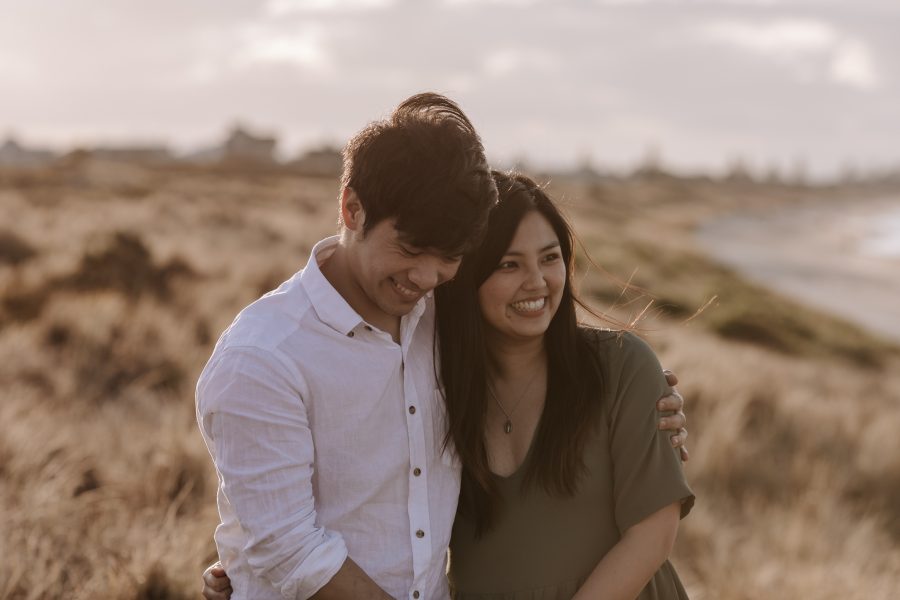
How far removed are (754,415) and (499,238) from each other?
5.79 meters

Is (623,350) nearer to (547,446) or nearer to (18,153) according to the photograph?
(547,446)

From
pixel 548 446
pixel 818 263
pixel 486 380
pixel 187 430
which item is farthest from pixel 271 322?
pixel 818 263

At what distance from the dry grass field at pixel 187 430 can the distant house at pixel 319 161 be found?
4312 centimetres

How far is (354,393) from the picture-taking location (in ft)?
7.41

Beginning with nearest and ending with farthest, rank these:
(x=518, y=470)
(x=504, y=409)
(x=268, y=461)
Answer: (x=268, y=461), (x=518, y=470), (x=504, y=409)

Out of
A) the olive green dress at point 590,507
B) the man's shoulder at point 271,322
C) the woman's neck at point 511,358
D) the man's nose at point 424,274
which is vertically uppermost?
the man's nose at point 424,274

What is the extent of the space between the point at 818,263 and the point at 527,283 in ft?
113

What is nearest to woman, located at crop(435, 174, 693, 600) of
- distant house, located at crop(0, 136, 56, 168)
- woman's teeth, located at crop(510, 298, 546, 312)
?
woman's teeth, located at crop(510, 298, 546, 312)

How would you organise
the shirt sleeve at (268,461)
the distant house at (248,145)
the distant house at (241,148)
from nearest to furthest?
the shirt sleeve at (268,461) → the distant house at (241,148) → the distant house at (248,145)

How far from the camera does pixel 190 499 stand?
4.80 meters

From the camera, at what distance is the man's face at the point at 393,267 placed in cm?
222

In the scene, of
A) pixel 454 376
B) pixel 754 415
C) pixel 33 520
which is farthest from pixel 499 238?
pixel 754 415

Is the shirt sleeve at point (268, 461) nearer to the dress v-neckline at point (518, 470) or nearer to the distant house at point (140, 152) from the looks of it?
the dress v-neckline at point (518, 470)

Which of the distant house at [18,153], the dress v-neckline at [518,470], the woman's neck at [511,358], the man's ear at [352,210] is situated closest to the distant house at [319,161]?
the distant house at [18,153]
